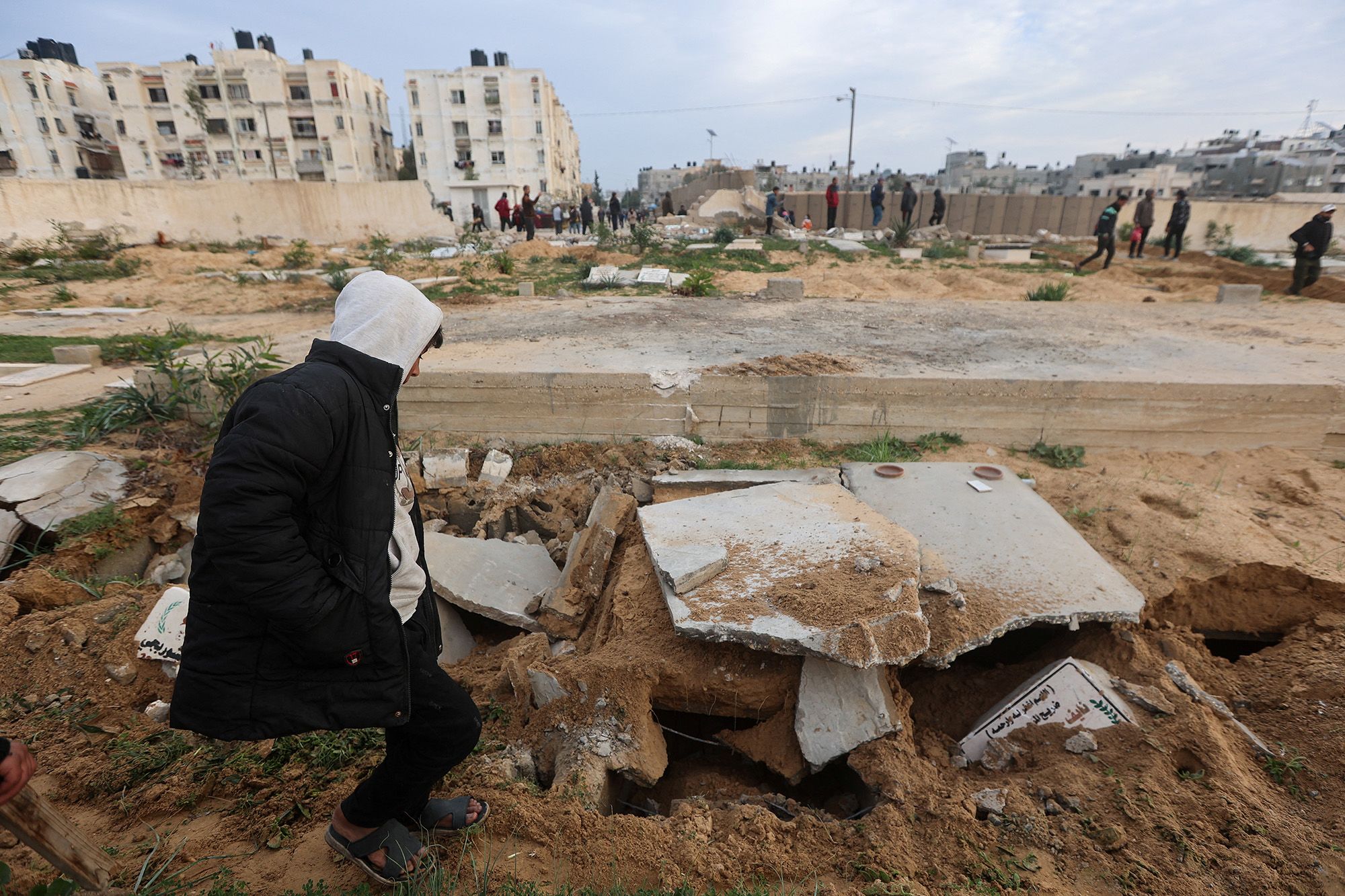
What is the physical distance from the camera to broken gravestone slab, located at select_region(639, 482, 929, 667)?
241 cm

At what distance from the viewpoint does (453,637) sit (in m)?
3.28

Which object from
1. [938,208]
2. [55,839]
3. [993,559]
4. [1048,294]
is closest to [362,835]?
[55,839]

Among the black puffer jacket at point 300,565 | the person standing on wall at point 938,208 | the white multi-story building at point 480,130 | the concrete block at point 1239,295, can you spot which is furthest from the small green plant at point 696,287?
the white multi-story building at point 480,130

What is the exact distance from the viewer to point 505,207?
19.1m

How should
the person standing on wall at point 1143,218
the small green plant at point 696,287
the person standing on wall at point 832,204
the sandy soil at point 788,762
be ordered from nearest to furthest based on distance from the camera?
the sandy soil at point 788,762, the small green plant at point 696,287, the person standing on wall at point 1143,218, the person standing on wall at point 832,204

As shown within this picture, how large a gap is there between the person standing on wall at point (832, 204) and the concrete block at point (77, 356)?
17324 millimetres

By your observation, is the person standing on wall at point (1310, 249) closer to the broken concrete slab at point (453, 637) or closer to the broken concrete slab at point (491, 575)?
the broken concrete slab at point (491, 575)

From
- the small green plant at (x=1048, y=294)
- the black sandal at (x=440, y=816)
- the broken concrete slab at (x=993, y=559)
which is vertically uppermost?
the small green plant at (x=1048, y=294)

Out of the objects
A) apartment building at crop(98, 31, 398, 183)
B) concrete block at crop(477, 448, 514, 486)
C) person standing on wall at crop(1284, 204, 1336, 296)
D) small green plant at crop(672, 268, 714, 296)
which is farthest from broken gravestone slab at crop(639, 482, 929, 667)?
apartment building at crop(98, 31, 398, 183)

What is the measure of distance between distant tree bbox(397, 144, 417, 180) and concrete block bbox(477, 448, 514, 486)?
5144cm

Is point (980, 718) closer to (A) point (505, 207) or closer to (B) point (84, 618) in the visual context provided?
(B) point (84, 618)

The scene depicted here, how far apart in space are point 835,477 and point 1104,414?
96.7 inches

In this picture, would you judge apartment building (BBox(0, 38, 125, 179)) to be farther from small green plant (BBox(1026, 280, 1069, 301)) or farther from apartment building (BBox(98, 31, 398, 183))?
small green plant (BBox(1026, 280, 1069, 301))

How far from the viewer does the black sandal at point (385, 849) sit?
6.09 ft
